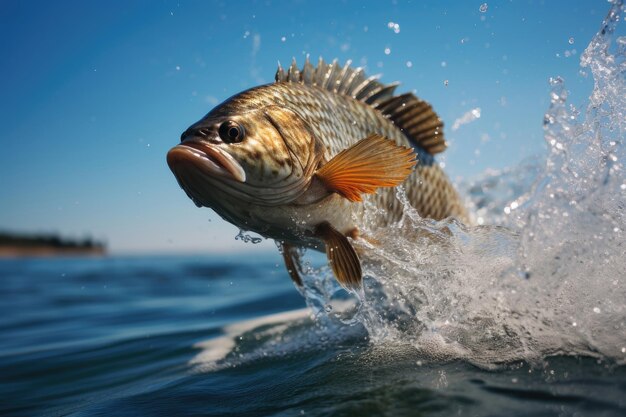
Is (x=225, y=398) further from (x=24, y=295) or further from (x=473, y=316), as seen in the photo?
(x=24, y=295)

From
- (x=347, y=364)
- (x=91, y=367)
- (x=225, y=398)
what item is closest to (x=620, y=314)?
(x=347, y=364)

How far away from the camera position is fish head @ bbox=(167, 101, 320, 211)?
2.61m

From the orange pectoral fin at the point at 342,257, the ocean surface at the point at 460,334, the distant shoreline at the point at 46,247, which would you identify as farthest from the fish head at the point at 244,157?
the distant shoreline at the point at 46,247

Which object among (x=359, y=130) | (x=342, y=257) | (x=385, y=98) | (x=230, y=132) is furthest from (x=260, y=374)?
(x=385, y=98)

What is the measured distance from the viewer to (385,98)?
412 centimetres

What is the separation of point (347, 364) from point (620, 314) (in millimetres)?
1406

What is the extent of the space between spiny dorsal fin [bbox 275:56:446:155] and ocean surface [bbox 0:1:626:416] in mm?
844

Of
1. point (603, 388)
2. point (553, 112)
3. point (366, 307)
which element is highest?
point (553, 112)

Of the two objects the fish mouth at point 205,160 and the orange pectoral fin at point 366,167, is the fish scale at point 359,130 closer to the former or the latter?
the orange pectoral fin at point 366,167

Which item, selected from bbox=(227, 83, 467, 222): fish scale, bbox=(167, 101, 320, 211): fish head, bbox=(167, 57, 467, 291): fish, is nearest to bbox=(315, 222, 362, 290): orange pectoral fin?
bbox=(167, 57, 467, 291): fish

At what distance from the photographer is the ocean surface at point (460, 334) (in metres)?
2.22

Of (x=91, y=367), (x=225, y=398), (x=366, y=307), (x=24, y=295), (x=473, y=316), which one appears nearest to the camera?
(x=225, y=398)

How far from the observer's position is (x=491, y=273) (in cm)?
301

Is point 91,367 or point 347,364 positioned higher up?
point 91,367
